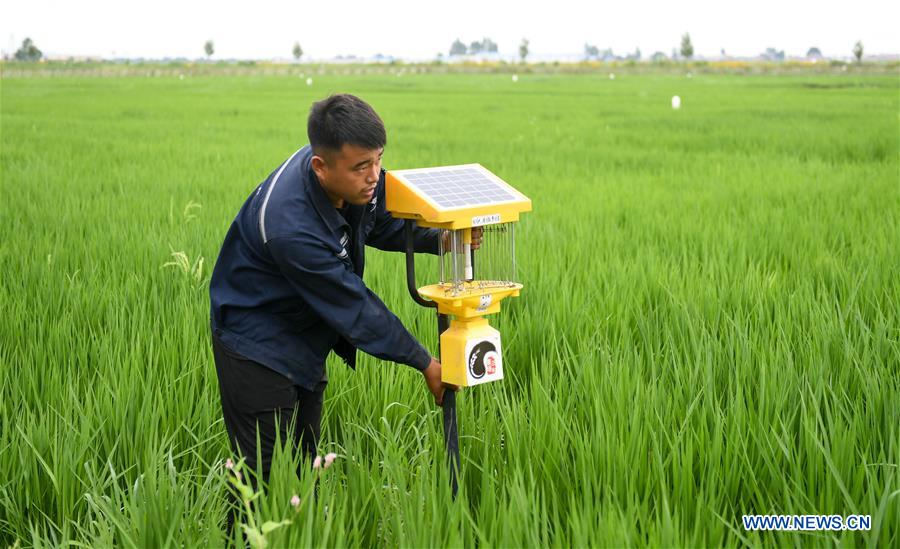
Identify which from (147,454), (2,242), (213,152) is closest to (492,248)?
(147,454)

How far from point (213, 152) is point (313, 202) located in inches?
327

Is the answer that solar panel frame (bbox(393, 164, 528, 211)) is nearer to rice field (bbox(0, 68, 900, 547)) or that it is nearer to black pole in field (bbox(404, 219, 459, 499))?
black pole in field (bbox(404, 219, 459, 499))

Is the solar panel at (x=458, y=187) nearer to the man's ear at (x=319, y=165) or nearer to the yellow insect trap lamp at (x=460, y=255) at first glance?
the yellow insect trap lamp at (x=460, y=255)

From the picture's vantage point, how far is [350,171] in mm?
1989

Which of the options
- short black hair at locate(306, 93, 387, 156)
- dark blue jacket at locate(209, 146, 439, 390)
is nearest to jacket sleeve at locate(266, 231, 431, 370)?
dark blue jacket at locate(209, 146, 439, 390)

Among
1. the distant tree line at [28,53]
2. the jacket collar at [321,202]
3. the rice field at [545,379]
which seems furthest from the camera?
the distant tree line at [28,53]

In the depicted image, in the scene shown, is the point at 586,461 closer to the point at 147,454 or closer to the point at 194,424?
the point at 147,454

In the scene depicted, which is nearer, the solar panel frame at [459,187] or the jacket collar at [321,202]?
the solar panel frame at [459,187]

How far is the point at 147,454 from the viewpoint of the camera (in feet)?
6.88

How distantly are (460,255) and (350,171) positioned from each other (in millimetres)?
302

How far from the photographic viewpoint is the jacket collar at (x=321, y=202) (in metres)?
2.06

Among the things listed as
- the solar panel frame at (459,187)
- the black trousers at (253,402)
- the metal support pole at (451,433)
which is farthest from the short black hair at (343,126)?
the black trousers at (253,402)

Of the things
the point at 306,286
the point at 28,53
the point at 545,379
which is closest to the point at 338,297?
the point at 306,286

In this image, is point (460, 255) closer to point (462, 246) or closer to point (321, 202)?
point (462, 246)
